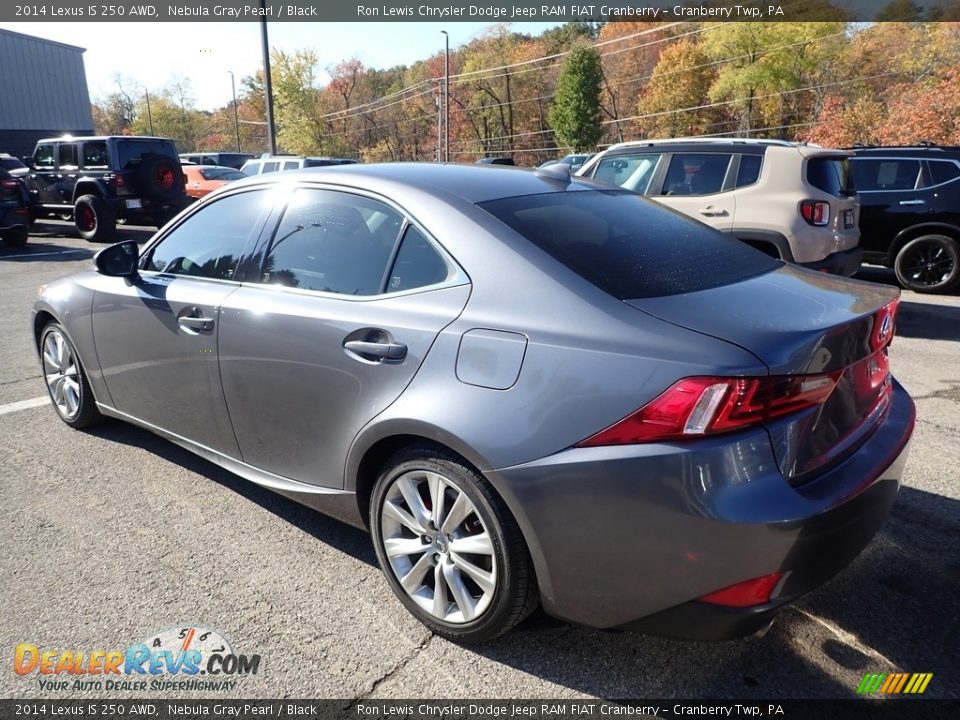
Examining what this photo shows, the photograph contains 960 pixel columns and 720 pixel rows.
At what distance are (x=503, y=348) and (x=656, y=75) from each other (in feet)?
232

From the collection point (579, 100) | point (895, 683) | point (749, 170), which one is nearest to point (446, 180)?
point (895, 683)

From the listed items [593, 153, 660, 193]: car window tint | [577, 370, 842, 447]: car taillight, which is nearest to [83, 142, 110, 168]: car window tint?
[593, 153, 660, 193]: car window tint

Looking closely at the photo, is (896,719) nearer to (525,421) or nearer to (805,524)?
(805,524)

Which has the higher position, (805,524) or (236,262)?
(236,262)

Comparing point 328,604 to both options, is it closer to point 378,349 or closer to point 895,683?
point 378,349

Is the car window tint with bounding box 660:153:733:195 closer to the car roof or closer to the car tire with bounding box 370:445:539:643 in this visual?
the car roof

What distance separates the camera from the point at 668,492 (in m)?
1.88

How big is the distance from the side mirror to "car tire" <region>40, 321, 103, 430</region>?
761mm

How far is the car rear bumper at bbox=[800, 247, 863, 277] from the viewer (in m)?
6.70

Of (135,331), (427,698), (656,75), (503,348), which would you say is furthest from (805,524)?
(656,75)

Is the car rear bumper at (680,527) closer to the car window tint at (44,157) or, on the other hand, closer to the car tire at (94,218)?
the car tire at (94,218)

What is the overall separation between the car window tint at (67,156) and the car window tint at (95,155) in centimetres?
38

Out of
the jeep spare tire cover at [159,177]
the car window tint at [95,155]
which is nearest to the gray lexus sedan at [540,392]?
the jeep spare tire cover at [159,177]

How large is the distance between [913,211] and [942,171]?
0.57m
